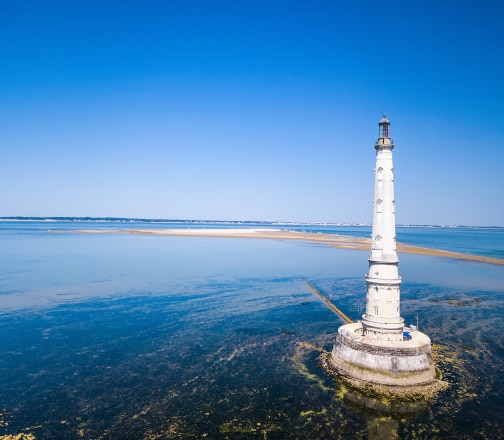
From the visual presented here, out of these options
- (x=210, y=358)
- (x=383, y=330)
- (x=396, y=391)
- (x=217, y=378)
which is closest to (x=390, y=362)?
(x=396, y=391)

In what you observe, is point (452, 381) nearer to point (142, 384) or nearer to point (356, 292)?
point (142, 384)

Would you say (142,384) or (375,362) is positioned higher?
(375,362)

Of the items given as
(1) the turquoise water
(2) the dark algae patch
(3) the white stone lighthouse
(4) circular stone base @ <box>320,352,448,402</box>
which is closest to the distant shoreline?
(1) the turquoise water

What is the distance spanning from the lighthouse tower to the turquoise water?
372 cm

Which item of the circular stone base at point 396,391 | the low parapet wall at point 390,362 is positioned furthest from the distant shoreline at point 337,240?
the circular stone base at point 396,391

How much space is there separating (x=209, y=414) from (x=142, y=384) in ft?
15.0

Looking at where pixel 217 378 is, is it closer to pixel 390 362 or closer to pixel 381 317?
pixel 390 362

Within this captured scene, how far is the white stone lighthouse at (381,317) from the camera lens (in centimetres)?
1875

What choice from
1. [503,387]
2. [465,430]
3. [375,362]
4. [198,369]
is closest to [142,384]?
[198,369]

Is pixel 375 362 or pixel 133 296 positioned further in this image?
pixel 133 296

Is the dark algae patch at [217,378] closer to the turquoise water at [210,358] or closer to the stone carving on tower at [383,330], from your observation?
the turquoise water at [210,358]

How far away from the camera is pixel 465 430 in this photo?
14984 millimetres

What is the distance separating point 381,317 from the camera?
1981 cm

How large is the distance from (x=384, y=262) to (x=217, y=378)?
1077cm
